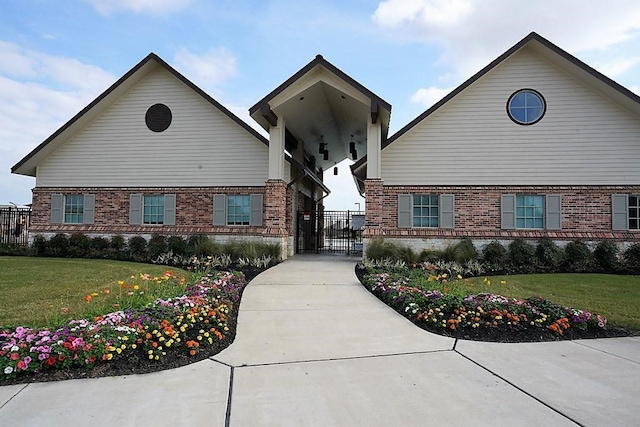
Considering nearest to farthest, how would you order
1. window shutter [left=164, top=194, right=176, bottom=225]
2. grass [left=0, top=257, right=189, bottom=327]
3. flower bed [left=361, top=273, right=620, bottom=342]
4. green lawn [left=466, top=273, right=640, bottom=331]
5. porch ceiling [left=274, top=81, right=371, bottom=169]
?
flower bed [left=361, top=273, right=620, bottom=342] < grass [left=0, top=257, right=189, bottom=327] < green lawn [left=466, top=273, right=640, bottom=331] < porch ceiling [left=274, top=81, right=371, bottom=169] < window shutter [left=164, top=194, right=176, bottom=225]

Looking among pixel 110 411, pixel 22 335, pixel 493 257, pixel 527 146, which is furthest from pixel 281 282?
pixel 527 146

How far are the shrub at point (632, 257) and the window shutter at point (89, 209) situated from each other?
19995 millimetres

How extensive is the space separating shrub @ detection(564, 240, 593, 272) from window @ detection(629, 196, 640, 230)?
93.4 inches

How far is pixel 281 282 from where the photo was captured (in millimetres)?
9703

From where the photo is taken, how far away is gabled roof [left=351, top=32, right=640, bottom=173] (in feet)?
45.8

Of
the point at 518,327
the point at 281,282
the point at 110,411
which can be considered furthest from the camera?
the point at 281,282

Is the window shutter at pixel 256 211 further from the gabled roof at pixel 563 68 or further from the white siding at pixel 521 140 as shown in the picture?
the white siding at pixel 521 140

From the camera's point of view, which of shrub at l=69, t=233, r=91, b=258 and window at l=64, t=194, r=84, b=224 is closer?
shrub at l=69, t=233, r=91, b=258

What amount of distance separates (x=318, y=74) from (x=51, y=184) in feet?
41.3

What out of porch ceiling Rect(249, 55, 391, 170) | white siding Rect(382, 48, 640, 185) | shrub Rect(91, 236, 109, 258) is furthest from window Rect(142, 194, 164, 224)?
white siding Rect(382, 48, 640, 185)

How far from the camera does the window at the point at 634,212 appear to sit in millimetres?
14367

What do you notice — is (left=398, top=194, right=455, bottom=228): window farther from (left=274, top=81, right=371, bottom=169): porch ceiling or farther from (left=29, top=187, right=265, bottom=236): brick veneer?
(left=29, top=187, right=265, bottom=236): brick veneer

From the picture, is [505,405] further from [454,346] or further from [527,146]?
[527,146]

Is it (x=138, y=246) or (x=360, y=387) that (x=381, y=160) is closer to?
(x=138, y=246)
